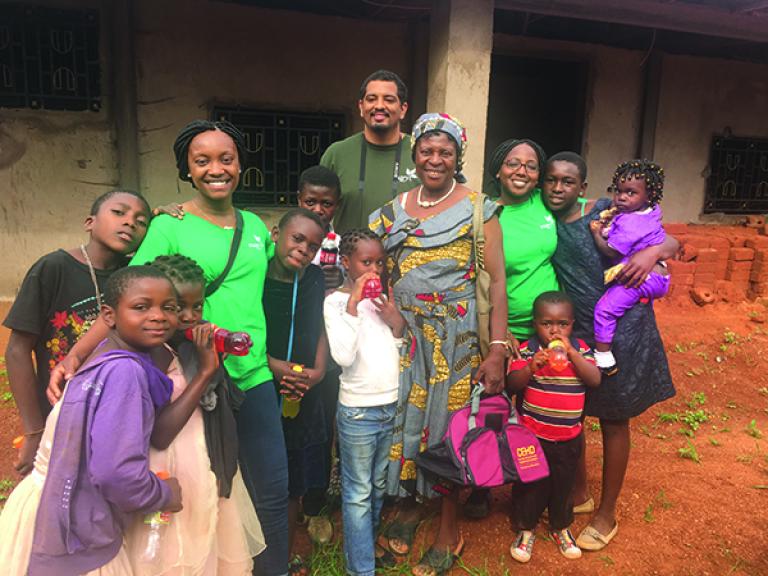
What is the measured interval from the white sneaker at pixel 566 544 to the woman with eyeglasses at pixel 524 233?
0.97 meters

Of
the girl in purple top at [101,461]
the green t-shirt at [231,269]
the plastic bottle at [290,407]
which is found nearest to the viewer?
the girl in purple top at [101,461]

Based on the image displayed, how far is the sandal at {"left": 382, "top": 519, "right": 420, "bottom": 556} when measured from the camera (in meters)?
2.48

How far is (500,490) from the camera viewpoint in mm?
3111

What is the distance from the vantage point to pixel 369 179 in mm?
2830

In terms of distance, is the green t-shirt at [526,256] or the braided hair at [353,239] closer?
the braided hair at [353,239]

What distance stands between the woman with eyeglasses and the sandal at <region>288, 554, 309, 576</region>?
1.40 m

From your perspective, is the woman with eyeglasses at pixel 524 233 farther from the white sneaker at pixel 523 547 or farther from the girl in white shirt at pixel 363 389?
the white sneaker at pixel 523 547

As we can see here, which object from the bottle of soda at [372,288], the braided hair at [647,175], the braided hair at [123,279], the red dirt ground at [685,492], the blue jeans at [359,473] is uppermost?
the braided hair at [647,175]

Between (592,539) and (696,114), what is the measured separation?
6.52 m

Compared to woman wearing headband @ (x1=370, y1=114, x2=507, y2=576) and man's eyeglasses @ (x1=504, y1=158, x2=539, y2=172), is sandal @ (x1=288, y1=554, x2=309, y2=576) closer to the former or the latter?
woman wearing headband @ (x1=370, y1=114, x2=507, y2=576)

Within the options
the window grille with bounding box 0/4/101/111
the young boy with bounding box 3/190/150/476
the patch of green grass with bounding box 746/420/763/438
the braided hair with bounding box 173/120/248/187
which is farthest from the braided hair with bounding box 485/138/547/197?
the window grille with bounding box 0/4/101/111

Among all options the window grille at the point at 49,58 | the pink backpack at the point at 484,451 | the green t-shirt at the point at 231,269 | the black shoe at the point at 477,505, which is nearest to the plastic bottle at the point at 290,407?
the green t-shirt at the point at 231,269

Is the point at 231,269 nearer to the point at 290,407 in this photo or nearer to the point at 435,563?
the point at 290,407

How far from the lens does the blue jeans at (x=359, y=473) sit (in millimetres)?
2186
